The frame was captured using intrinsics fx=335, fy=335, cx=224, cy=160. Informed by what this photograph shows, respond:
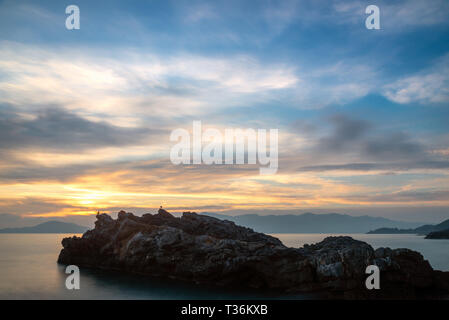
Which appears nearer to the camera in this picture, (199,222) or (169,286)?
(169,286)

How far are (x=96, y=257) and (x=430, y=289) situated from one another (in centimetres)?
5623

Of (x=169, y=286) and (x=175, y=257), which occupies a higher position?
(x=175, y=257)

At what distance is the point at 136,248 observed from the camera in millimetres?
55656

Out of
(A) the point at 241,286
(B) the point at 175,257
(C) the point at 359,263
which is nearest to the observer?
(C) the point at 359,263

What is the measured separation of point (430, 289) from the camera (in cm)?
4150

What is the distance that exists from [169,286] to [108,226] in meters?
25.6

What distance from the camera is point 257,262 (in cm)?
4559

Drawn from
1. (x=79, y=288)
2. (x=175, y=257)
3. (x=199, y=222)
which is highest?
(x=199, y=222)

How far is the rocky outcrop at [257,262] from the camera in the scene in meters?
40.4

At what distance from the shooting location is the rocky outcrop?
40438 millimetres
